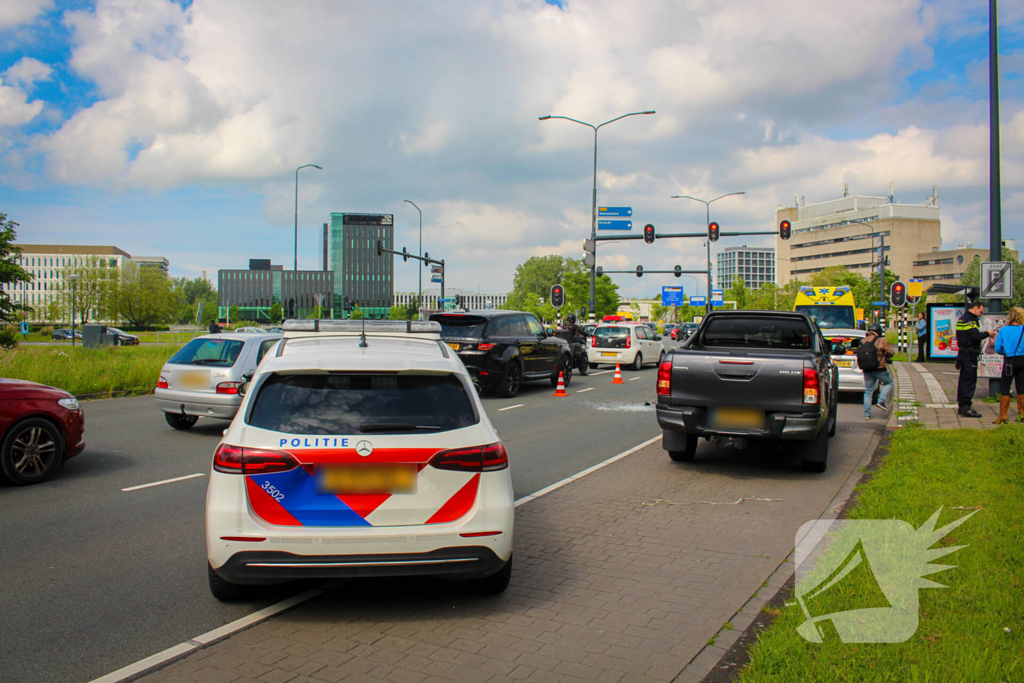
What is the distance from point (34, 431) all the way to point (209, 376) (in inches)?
128

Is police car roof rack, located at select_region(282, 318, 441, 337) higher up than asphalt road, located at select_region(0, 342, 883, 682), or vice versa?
police car roof rack, located at select_region(282, 318, 441, 337)

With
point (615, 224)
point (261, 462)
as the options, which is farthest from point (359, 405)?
point (615, 224)

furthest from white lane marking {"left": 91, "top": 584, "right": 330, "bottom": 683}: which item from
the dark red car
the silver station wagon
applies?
the silver station wagon

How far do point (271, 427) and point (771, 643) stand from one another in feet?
9.35

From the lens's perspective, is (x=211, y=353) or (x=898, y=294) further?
(x=898, y=294)

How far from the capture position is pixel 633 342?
87.2 ft

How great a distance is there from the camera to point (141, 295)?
80375mm

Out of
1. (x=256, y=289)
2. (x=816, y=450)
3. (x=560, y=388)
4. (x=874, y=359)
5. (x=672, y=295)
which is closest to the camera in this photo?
(x=816, y=450)

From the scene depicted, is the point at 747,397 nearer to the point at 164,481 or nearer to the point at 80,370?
the point at 164,481

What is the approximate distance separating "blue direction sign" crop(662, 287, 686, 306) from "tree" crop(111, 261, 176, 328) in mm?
58808

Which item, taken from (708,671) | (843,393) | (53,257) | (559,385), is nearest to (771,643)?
(708,671)

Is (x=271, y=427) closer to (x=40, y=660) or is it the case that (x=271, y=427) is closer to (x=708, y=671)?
(x=40, y=660)

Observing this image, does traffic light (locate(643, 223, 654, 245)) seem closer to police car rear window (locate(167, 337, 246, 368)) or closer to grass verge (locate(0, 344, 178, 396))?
grass verge (locate(0, 344, 178, 396))

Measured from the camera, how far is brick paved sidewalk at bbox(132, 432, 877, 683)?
3.60m
